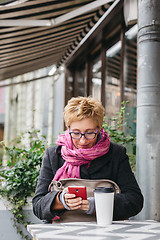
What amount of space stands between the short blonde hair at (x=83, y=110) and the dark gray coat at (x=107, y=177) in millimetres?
203

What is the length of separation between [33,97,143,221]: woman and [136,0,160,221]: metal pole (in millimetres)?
342

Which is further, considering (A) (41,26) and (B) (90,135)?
(A) (41,26)

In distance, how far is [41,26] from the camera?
14.4ft

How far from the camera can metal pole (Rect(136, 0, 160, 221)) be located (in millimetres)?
2113

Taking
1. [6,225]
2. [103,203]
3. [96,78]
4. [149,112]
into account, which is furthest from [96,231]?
[96,78]

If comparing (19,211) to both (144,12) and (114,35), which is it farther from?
(114,35)

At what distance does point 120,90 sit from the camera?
187 inches

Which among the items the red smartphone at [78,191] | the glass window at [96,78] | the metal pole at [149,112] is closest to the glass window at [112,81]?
the glass window at [96,78]

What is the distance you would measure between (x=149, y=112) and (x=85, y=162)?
2.05ft

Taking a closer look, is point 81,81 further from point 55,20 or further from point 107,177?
point 107,177

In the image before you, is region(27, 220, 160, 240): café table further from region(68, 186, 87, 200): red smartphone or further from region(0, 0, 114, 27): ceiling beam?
region(0, 0, 114, 27): ceiling beam

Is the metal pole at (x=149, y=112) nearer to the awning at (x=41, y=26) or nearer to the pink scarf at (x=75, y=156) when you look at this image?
the pink scarf at (x=75, y=156)

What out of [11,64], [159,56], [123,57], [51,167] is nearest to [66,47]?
[11,64]

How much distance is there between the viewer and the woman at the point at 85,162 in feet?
5.57
